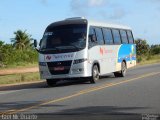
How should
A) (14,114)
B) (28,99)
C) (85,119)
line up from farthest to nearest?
(28,99)
(14,114)
(85,119)

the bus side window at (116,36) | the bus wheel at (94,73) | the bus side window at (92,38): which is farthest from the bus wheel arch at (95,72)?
the bus side window at (116,36)

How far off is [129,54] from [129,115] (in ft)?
56.9

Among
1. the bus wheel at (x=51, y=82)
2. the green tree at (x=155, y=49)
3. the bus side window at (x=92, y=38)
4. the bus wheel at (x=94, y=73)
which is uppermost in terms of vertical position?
the green tree at (x=155, y=49)

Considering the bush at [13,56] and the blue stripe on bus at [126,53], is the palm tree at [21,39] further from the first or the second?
the blue stripe on bus at [126,53]

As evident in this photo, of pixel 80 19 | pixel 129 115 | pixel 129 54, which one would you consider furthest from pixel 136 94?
pixel 129 54

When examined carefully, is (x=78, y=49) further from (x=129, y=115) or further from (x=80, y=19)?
(x=129, y=115)

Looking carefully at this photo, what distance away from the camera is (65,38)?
72.5 ft

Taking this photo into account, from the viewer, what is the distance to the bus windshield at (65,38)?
21844 millimetres

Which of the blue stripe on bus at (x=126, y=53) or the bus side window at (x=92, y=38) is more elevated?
the bus side window at (x=92, y=38)

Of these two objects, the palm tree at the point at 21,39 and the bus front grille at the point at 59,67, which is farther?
the palm tree at the point at 21,39

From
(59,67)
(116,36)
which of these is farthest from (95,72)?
(116,36)

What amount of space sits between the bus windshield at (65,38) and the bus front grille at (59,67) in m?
0.64

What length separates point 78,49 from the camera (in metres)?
21.7

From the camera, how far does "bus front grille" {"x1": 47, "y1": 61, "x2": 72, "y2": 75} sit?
21.7 meters
